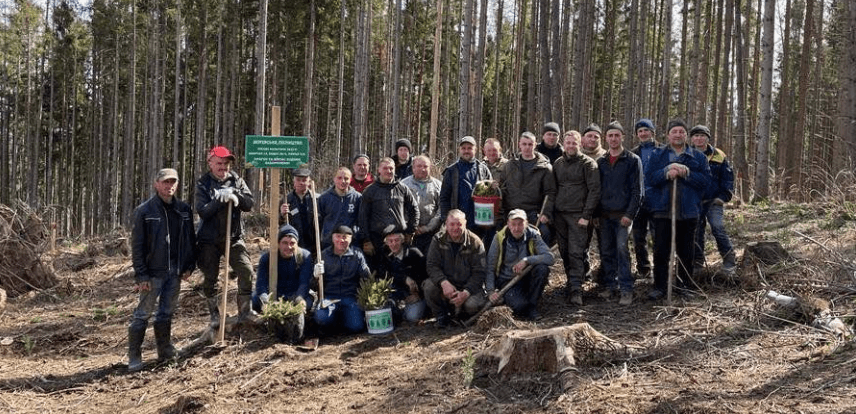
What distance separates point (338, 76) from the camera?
90.9 feet

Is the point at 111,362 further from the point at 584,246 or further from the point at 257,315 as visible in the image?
the point at 584,246

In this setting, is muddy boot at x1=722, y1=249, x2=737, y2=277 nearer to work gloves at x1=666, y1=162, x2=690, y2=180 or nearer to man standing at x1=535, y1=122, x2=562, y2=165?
work gloves at x1=666, y1=162, x2=690, y2=180

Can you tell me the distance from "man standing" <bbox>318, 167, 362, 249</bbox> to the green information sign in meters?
0.65

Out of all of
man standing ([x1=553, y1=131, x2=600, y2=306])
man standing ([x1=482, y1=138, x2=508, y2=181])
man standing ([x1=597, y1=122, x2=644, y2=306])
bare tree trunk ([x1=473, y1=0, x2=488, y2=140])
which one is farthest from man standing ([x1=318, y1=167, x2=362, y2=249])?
bare tree trunk ([x1=473, y1=0, x2=488, y2=140])

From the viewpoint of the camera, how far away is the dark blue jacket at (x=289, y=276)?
6.91 meters

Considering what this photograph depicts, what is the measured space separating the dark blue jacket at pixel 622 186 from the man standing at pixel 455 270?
4.78ft

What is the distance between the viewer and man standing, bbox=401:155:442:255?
25.4ft

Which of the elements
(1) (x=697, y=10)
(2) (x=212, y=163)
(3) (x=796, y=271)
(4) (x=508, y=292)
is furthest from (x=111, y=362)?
(1) (x=697, y=10)

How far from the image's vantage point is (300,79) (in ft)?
97.5

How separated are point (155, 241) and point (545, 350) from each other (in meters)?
3.72

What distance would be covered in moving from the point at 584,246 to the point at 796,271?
2114 mm

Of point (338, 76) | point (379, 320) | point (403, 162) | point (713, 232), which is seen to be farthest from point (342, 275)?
point (338, 76)

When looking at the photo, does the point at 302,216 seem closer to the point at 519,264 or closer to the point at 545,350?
the point at 519,264

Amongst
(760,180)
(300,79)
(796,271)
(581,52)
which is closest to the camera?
(796,271)
